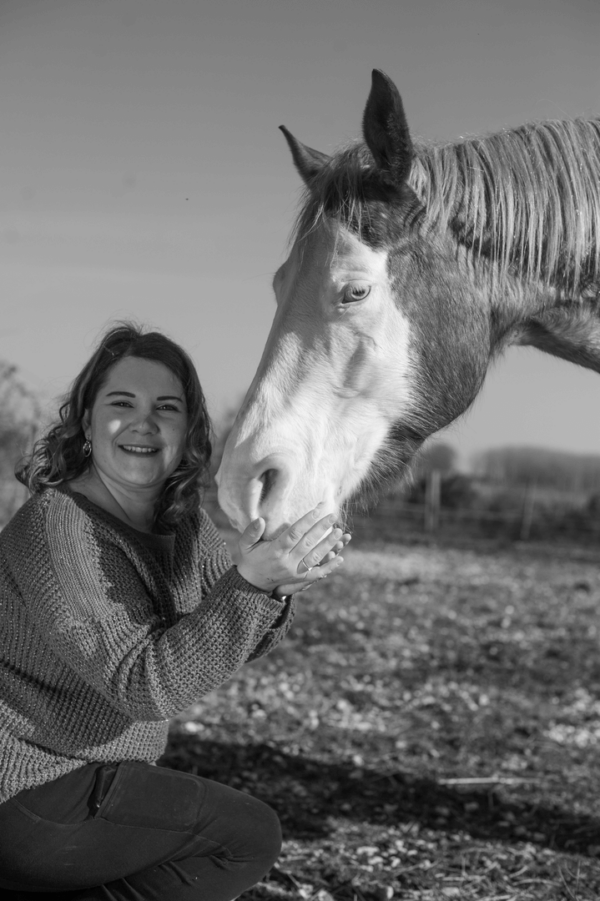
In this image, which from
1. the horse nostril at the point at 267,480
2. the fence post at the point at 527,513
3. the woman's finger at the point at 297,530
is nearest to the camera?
the woman's finger at the point at 297,530

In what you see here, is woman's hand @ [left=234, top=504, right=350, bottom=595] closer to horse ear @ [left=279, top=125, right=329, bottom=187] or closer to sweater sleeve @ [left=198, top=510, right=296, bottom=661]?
sweater sleeve @ [left=198, top=510, right=296, bottom=661]

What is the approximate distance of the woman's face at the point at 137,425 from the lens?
2.36 metres

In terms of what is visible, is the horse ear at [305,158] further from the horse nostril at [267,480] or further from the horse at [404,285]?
the horse nostril at [267,480]

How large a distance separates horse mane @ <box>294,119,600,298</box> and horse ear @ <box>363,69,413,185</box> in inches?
2.7

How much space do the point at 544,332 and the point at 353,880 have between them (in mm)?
2385

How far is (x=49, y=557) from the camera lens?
2.04 m

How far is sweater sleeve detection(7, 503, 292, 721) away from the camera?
1.88 meters

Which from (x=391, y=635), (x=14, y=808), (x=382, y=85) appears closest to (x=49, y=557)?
(x=14, y=808)

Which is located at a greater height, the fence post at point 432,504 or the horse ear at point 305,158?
the horse ear at point 305,158

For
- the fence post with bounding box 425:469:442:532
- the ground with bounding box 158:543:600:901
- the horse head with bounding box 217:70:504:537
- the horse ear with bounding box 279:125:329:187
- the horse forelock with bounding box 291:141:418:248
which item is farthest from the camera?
the fence post with bounding box 425:469:442:532

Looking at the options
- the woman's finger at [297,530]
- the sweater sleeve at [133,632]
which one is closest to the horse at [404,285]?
the woman's finger at [297,530]

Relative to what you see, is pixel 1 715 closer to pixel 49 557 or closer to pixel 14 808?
pixel 14 808

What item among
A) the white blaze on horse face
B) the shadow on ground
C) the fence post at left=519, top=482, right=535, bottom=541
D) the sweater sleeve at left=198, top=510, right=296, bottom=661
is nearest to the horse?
the white blaze on horse face

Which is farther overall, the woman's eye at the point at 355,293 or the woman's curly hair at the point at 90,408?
the woman's curly hair at the point at 90,408
